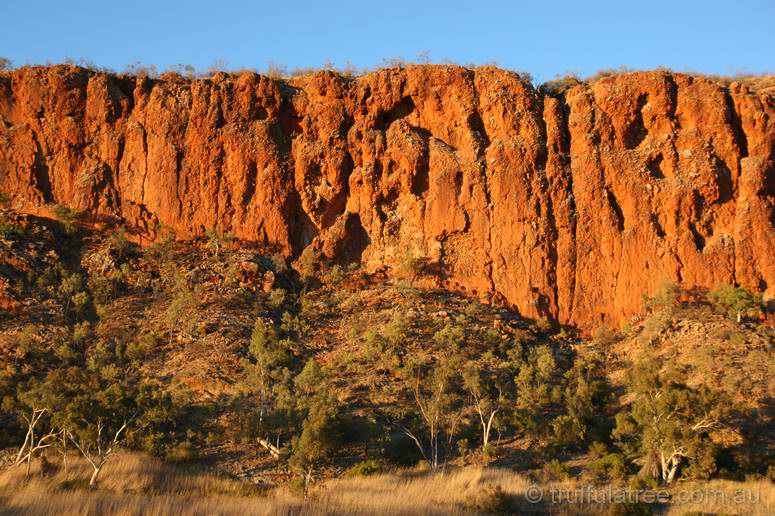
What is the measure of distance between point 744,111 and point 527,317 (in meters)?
13.6

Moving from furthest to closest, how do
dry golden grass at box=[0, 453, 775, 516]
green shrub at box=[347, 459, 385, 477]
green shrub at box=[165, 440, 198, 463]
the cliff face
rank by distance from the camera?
the cliff face, green shrub at box=[165, 440, 198, 463], green shrub at box=[347, 459, 385, 477], dry golden grass at box=[0, 453, 775, 516]

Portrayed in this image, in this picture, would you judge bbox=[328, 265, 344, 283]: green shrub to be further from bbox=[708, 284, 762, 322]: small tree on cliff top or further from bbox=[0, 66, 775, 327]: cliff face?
bbox=[708, 284, 762, 322]: small tree on cliff top

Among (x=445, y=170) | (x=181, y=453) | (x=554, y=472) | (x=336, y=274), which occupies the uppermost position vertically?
(x=445, y=170)

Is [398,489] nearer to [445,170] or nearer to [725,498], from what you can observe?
[725,498]

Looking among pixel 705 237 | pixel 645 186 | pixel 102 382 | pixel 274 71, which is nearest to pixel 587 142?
pixel 645 186

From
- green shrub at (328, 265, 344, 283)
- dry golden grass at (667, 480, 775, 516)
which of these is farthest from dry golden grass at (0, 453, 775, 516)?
green shrub at (328, 265, 344, 283)

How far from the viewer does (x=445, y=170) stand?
113ft

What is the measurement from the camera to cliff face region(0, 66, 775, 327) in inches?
1283

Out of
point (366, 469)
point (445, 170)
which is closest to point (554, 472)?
point (366, 469)

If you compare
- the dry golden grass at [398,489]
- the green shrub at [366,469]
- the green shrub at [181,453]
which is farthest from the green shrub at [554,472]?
the green shrub at [181,453]

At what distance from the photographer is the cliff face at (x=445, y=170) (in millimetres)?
32594

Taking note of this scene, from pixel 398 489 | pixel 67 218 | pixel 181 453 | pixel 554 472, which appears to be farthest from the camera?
pixel 67 218

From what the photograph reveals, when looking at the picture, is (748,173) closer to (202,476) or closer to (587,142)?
(587,142)

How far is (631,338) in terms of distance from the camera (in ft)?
98.1
